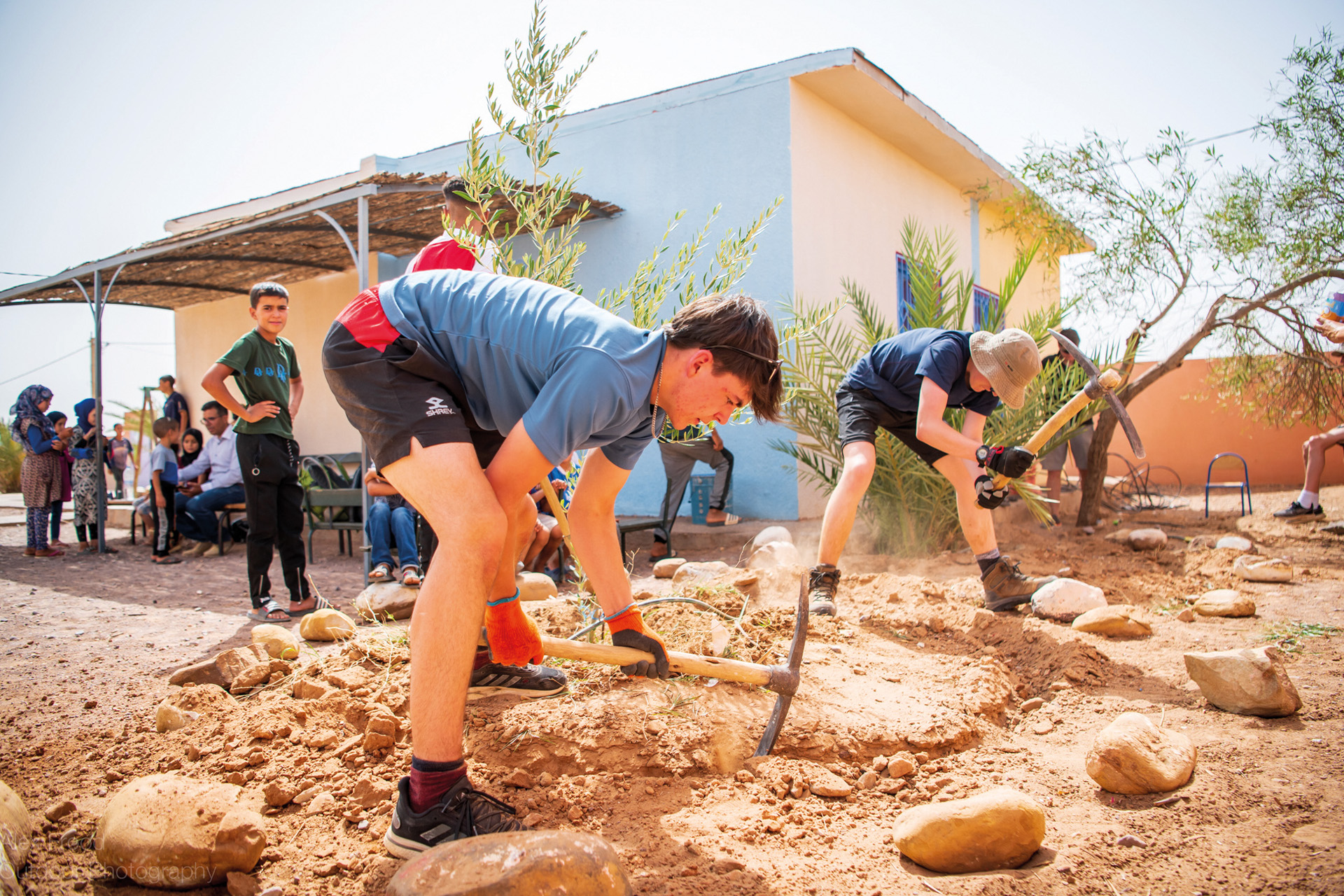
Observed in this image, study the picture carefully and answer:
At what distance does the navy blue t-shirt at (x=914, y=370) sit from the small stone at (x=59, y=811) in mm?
3203

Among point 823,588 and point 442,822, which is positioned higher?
point 823,588

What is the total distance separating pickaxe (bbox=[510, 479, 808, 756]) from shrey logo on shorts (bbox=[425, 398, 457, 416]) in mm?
639

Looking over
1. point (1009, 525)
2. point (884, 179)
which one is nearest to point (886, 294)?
point (884, 179)

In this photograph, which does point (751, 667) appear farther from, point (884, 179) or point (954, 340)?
point (884, 179)

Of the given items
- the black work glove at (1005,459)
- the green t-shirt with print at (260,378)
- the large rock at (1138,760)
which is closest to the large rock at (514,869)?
the large rock at (1138,760)

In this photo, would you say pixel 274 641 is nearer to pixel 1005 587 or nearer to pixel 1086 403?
pixel 1005 587

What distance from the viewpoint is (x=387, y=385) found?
1.70m

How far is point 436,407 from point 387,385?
0.12 metres

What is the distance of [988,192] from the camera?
9.63 meters

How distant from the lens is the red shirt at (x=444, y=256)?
9.37 ft

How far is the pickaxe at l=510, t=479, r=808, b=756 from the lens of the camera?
2100mm

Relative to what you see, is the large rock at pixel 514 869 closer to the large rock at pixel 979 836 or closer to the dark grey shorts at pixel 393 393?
the large rock at pixel 979 836

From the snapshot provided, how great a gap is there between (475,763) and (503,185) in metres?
2.03

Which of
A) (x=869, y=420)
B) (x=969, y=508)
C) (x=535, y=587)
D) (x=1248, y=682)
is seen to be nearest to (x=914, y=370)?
(x=869, y=420)
